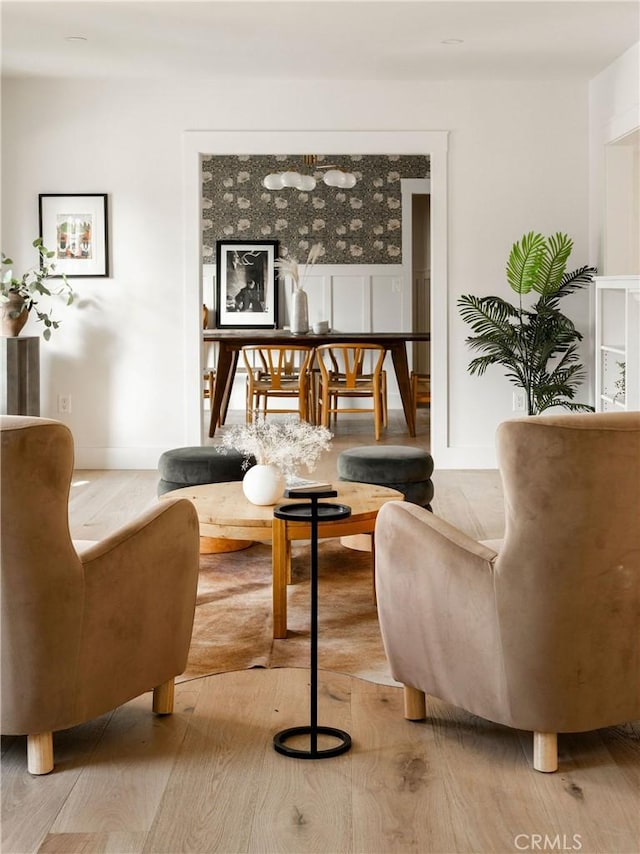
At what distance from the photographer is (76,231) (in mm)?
7145

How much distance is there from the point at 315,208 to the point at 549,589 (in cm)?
850

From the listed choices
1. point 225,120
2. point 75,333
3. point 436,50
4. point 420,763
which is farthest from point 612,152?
point 420,763

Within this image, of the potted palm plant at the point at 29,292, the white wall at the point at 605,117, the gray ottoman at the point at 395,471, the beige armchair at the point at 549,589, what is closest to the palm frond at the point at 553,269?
the white wall at the point at 605,117

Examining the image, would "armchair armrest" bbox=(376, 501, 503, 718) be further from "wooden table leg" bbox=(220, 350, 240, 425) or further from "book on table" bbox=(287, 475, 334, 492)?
"wooden table leg" bbox=(220, 350, 240, 425)

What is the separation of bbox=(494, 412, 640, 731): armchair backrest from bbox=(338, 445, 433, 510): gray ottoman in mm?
2251

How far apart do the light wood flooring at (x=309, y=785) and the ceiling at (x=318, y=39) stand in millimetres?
3543

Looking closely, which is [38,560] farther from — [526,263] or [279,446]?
[526,263]

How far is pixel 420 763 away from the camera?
266 cm

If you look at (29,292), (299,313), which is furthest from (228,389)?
(29,292)

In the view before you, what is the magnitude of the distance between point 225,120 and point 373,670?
466 cm

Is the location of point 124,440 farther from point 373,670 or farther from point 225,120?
point 373,670

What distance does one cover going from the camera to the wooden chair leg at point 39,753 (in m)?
2.60

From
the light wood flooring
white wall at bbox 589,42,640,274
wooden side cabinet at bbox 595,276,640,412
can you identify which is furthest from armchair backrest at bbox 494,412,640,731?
white wall at bbox 589,42,640,274

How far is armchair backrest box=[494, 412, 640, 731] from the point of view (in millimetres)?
2434
